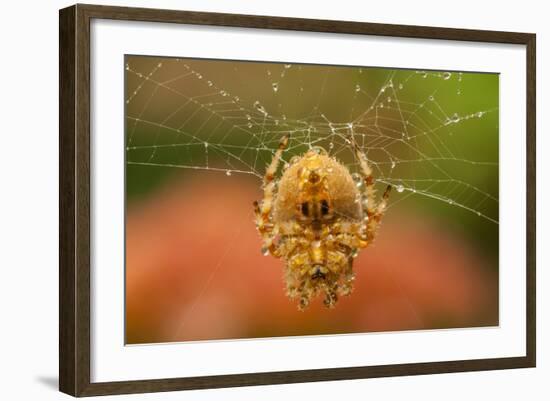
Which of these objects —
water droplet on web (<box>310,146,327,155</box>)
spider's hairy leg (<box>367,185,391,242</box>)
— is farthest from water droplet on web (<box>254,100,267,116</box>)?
spider's hairy leg (<box>367,185,391,242</box>)

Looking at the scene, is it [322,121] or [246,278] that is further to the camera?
[322,121]

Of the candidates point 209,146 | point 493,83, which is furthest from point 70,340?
point 493,83

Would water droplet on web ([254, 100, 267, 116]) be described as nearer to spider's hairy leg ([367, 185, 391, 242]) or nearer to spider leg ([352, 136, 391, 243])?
spider leg ([352, 136, 391, 243])

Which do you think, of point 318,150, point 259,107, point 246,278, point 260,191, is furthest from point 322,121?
point 246,278

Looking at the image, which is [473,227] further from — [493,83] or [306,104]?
[306,104]

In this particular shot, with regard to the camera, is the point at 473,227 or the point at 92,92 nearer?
the point at 92,92

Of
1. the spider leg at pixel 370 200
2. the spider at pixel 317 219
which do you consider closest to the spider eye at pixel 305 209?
the spider at pixel 317 219

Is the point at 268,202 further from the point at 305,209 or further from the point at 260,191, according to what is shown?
the point at 305,209

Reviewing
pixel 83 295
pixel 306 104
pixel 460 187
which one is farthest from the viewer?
pixel 460 187
